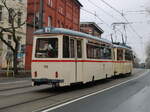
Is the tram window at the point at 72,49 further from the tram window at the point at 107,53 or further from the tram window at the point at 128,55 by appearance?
the tram window at the point at 128,55

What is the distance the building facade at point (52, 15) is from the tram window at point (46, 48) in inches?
871

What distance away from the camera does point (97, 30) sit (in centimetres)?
8125

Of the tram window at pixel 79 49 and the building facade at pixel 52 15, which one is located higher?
the building facade at pixel 52 15

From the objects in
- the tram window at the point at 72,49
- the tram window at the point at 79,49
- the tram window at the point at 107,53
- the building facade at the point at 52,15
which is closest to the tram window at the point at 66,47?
the tram window at the point at 72,49

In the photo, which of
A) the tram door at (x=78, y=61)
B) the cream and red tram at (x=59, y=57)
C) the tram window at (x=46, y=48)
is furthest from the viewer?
the tram door at (x=78, y=61)

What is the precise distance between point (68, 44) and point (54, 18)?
122 feet

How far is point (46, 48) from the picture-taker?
49.3ft

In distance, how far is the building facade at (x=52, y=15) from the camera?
142 feet

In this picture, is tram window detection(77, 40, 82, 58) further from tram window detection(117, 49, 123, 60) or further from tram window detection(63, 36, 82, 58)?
tram window detection(117, 49, 123, 60)

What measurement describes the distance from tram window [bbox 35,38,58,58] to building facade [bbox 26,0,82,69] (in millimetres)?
22117

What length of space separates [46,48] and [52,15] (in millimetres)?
36299

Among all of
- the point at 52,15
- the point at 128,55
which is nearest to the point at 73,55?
the point at 128,55

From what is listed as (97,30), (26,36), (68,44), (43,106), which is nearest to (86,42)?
(68,44)

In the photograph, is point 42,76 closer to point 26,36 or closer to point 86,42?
point 86,42
